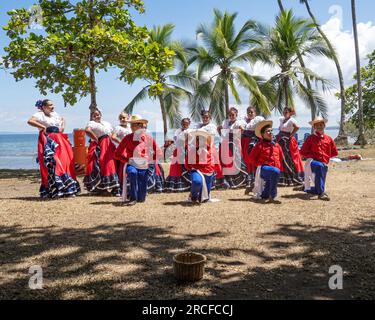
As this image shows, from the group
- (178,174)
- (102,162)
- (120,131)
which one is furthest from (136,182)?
(178,174)

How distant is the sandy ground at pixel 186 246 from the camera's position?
164 inches

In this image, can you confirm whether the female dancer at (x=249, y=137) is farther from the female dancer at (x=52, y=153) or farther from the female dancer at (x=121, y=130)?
the female dancer at (x=52, y=153)

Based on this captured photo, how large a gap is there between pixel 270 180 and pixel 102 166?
371 cm

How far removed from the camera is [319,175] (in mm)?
8961

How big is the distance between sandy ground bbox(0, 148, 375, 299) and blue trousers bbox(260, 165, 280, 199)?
37 centimetres

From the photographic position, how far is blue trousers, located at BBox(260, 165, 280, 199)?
866 cm

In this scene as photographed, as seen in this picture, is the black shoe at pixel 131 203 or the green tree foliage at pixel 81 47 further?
the green tree foliage at pixel 81 47

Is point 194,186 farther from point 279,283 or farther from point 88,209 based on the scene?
point 279,283

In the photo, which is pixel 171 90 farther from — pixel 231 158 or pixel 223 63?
pixel 231 158

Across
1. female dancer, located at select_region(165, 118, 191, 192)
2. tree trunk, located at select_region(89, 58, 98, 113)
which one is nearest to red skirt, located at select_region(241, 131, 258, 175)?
female dancer, located at select_region(165, 118, 191, 192)

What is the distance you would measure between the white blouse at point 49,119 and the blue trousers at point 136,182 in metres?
1.86

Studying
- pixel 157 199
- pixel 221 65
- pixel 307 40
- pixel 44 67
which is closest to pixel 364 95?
pixel 307 40

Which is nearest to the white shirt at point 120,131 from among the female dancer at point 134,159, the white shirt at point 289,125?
the female dancer at point 134,159
